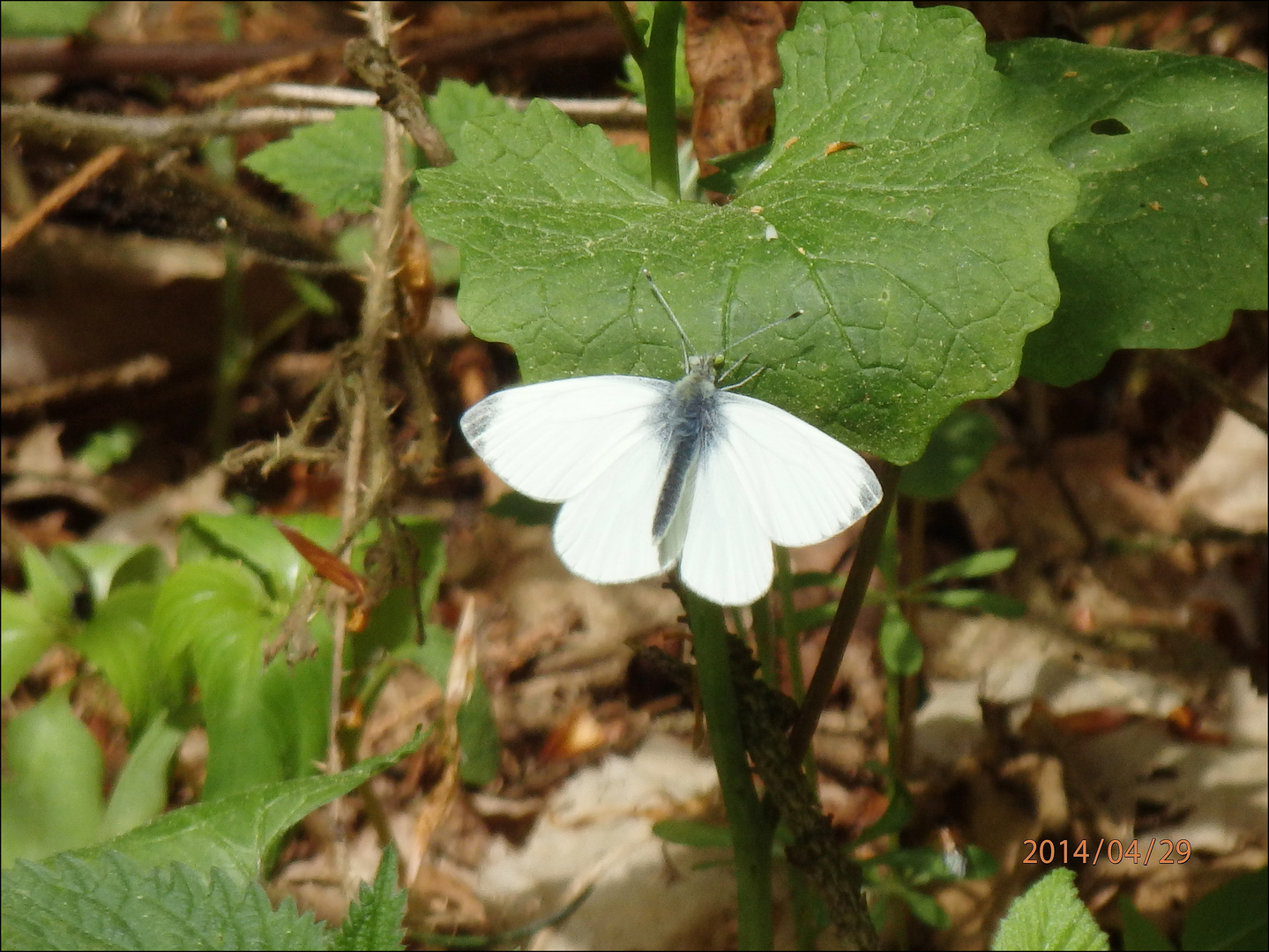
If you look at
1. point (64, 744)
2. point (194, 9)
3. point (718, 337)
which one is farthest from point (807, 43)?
point (194, 9)

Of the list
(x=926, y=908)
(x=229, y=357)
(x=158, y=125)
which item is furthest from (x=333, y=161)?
(x=926, y=908)

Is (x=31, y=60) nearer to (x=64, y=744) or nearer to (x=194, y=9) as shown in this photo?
(x=194, y=9)

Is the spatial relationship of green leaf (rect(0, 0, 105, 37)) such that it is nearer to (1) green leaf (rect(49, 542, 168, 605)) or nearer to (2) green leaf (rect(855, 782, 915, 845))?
(1) green leaf (rect(49, 542, 168, 605))

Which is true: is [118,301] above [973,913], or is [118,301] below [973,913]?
above

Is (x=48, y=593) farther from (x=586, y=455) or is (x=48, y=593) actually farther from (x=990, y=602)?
(x=990, y=602)

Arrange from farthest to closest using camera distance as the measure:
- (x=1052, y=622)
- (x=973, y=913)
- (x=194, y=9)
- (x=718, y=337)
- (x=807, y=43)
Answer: (x=194, y=9) < (x=1052, y=622) < (x=973, y=913) < (x=807, y=43) < (x=718, y=337)

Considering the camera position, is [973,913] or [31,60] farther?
[31,60]
